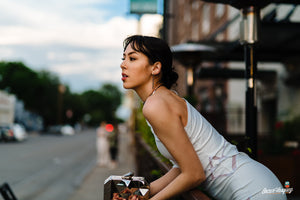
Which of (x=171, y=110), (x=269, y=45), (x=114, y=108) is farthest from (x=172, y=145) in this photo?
(x=114, y=108)

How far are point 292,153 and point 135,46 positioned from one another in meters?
5.43

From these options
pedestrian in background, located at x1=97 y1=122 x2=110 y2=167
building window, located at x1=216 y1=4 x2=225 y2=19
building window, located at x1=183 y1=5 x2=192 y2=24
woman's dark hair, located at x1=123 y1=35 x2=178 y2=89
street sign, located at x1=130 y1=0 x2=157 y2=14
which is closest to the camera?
woman's dark hair, located at x1=123 y1=35 x2=178 y2=89

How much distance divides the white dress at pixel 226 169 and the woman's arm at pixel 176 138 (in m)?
0.08

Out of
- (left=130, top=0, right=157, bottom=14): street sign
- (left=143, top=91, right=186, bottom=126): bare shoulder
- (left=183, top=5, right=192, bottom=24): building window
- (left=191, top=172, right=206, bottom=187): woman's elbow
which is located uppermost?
(left=183, top=5, right=192, bottom=24): building window

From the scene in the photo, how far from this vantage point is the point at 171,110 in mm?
1550

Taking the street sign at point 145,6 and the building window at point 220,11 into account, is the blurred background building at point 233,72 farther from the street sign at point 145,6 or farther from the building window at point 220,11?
the street sign at point 145,6

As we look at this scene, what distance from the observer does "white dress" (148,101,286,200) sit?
1563mm

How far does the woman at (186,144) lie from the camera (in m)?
1.53

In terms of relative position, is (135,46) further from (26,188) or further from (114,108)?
(114,108)

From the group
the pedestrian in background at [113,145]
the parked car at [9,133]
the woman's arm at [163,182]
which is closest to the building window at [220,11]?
the pedestrian in background at [113,145]

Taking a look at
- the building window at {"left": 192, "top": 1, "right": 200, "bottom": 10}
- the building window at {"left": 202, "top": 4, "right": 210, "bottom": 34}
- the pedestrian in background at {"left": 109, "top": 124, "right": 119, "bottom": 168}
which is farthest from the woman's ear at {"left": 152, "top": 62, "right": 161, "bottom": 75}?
the building window at {"left": 192, "top": 1, "right": 200, "bottom": 10}

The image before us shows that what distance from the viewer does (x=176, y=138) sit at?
1516mm

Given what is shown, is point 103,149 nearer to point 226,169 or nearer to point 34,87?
point 226,169

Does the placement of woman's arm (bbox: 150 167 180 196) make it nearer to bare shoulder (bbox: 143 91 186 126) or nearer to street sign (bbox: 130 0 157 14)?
bare shoulder (bbox: 143 91 186 126)
